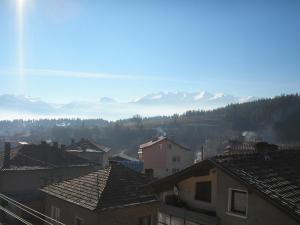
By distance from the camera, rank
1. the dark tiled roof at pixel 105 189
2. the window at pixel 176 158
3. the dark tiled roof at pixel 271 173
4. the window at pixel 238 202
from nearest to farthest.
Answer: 1. the dark tiled roof at pixel 271 173
2. the window at pixel 238 202
3. the dark tiled roof at pixel 105 189
4. the window at pixel 176 158

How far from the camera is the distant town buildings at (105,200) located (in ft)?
72.6

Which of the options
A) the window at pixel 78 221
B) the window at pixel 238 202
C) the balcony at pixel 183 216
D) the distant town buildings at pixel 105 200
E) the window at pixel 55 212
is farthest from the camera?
the window at pixel 55 212

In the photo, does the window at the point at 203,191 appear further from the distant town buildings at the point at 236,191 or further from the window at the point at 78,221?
the window at the point at 78,221

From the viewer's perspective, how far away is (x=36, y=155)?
46.4 m

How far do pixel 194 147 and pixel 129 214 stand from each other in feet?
408

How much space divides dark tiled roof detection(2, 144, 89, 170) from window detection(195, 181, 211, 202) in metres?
29.1

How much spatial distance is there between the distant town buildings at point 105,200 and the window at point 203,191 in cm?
685

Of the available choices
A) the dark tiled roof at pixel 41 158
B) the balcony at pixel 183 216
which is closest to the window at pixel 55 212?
the balcony at pixel 183 216

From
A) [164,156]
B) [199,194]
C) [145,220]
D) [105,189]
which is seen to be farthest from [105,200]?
[164,156]

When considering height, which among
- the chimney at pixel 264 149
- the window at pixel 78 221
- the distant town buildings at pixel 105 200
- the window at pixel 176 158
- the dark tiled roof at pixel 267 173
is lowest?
the window at pixel 176 158

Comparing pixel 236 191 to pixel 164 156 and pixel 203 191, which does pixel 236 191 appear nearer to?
pixel 203 191

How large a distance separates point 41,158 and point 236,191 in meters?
35.3

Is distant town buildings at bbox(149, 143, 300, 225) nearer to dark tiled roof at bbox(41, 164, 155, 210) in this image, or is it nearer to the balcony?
the balcony

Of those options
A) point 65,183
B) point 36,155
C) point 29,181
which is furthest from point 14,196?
point 65,183
